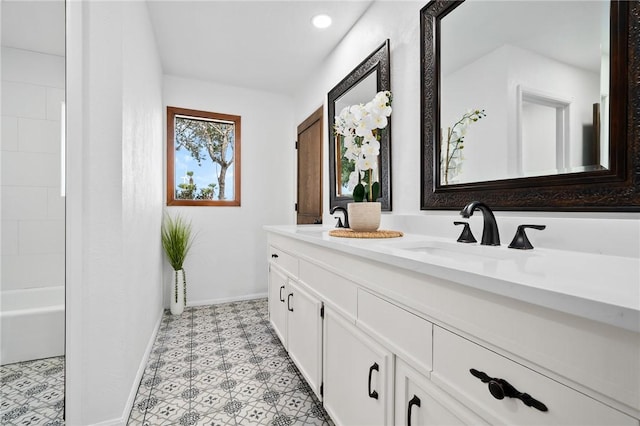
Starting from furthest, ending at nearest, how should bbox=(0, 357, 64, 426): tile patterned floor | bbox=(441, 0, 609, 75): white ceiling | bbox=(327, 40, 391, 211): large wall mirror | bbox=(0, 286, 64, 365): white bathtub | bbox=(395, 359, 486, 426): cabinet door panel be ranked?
1. bbox=(327, 40, 391, 211): large wall mirror
2. bbox=(0, 286, 64, 365): white bathtub
3. bbox=(0, 357, 64, 426): tile patterned floor
4. bbox=(441, 0, 609, 75): white ceiling
5. bbox=(395, 359, 486, 426): cabinet door panel

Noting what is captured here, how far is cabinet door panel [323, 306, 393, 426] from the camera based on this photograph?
92cm

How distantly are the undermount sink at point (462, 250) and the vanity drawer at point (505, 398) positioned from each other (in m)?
0.35

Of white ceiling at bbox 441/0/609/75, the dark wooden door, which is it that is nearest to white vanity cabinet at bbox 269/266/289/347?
the dark wooden door

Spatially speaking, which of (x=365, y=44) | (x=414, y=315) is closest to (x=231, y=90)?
(x=365, y=44)

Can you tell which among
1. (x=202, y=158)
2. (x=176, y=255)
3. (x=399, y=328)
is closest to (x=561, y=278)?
(x=399, y=328)

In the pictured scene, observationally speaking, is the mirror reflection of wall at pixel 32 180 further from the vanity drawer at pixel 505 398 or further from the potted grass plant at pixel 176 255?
the vanity drawer at pixel 505 398

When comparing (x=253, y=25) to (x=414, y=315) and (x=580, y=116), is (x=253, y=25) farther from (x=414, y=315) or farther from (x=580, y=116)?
(x=414, y=315)

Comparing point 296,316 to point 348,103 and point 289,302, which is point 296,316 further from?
point 348,103

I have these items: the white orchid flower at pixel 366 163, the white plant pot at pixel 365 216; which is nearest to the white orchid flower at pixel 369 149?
the white orchid flower at pixel 366 163

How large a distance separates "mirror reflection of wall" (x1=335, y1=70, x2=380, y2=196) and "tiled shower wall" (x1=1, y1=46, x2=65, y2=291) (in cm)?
175

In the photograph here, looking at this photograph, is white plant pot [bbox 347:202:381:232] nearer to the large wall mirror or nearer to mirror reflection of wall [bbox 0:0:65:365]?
the large wall mirror

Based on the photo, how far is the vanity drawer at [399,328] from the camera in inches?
29.9

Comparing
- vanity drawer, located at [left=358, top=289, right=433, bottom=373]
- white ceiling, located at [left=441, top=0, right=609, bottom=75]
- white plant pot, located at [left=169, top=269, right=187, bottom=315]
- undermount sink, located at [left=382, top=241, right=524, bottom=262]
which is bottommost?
white plant pot, located at [left=169, top=269, right=187, bottom=315]

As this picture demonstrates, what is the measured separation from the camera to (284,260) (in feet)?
6.52
